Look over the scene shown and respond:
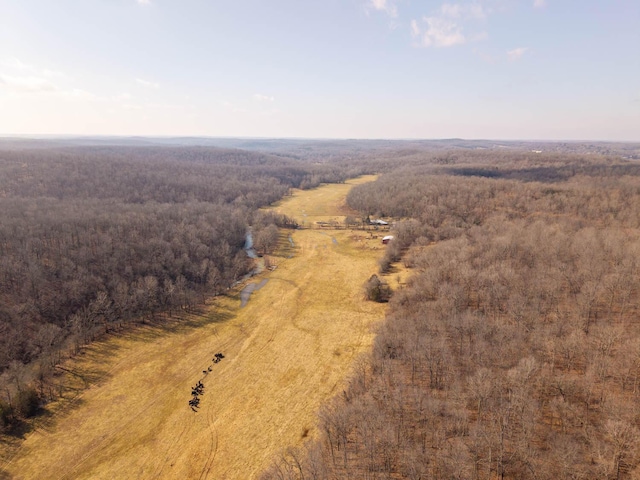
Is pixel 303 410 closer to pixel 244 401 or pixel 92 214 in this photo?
pixel 244 401

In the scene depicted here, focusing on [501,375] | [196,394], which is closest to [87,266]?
[196,394]

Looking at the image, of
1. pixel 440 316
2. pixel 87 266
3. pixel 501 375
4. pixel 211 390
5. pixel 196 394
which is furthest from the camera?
pixel 87 266

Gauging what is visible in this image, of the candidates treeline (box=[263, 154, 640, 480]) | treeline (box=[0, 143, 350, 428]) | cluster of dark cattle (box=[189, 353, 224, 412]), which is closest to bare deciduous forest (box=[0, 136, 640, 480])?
treeline (box=[263, 154, 640, 480])

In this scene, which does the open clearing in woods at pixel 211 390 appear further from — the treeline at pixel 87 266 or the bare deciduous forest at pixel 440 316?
the treeline at pixel 87 266

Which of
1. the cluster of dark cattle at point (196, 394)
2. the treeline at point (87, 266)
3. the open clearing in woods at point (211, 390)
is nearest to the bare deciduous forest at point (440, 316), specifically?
the treeline at point (87, 266)

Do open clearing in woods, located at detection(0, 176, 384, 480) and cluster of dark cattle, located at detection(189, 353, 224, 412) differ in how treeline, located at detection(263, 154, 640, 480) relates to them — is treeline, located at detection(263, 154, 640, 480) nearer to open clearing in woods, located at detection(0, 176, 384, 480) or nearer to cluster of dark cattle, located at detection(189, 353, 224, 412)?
open clearing in woods, located at detection(0, 176, 384, 480)

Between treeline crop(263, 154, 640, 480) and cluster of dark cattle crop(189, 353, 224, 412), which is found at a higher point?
treeline crop(263, 154, 640, 480)

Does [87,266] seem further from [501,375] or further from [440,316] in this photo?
[501,375]
